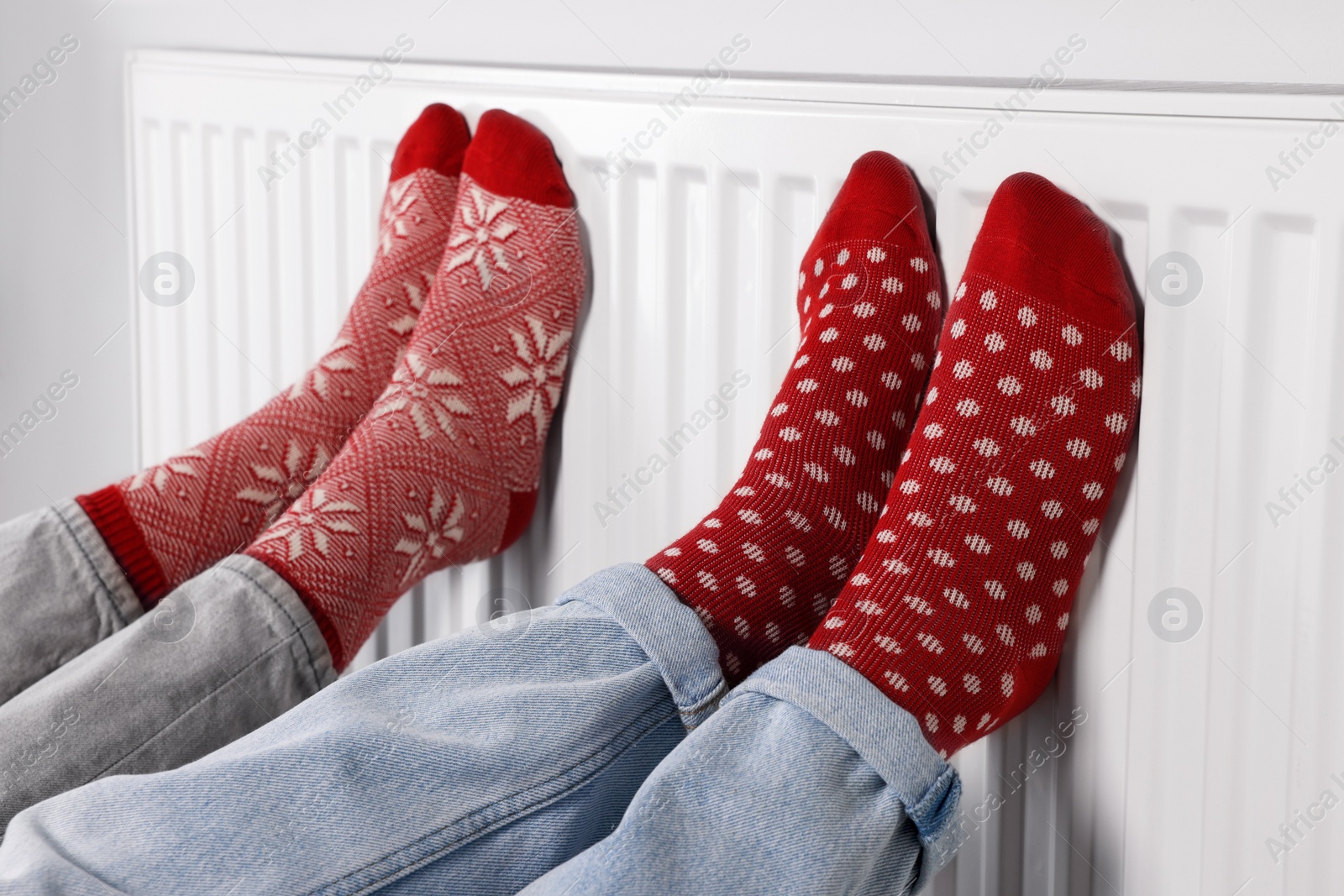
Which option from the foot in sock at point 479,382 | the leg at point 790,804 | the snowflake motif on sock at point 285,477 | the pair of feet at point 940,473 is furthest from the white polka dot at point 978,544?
the snowflake motif on sock at point 285,477

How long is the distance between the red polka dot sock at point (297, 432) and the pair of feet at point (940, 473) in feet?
1.11

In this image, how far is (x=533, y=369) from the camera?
889 millimetres

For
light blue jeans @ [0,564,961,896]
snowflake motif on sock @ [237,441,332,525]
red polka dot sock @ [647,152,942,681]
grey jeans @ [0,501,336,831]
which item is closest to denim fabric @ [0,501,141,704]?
→ grey jeans @ [0,501,336,831]

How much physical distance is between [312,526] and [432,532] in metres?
0.10

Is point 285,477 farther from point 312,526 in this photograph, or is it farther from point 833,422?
point 833,422

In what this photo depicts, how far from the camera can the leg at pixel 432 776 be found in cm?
47

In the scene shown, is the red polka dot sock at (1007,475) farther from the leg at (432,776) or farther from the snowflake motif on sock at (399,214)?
the snowflake motif on sock at (399,214)

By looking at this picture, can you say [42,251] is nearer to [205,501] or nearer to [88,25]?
[88,25]

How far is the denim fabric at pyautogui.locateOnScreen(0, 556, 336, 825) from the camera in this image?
1.99 ft

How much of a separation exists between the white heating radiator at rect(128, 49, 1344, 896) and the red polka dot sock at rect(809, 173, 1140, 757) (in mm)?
20

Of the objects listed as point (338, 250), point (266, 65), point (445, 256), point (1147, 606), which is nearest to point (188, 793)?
point (1147, 606)

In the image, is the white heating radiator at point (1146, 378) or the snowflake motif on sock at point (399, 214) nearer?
the white heating radiator at point (1146, 378)

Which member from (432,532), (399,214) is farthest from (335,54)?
(432,532)

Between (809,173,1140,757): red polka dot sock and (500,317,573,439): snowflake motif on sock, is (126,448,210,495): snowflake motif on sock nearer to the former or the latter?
(500,317,573,439): snowflake motif on sock
